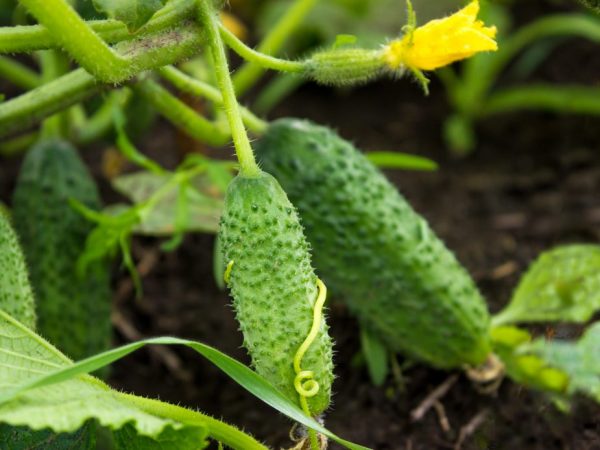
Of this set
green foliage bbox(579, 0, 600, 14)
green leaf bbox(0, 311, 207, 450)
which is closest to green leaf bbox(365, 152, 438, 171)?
green foliage bbox(579, 0, 600, 14)

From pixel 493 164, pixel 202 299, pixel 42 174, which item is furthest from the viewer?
pixel 493 164

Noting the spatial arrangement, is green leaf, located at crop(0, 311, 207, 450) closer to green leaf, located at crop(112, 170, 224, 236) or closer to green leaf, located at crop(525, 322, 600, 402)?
green leaf, located at crop(112, 170, 224, 236)

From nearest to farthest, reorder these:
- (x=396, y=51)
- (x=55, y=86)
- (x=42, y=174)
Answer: (x=396, y=51), (x=55, y=86), (x=42, y=174)

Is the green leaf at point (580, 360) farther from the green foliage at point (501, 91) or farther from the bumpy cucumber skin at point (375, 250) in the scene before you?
the green foliage at point (501, 91)

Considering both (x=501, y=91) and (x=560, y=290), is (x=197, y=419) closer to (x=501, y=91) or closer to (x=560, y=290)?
(x=560, y=290)

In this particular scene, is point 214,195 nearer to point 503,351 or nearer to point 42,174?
point 42,174

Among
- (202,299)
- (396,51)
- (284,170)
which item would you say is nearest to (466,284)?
(284,170)
